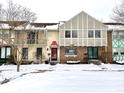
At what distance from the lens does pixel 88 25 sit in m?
45.4

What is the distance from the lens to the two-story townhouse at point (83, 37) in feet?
→ 149

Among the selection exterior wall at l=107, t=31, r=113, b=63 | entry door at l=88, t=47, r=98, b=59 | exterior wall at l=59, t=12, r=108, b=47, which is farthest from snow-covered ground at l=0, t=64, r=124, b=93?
exterior wall at l=107, t=31, r=113, b=63

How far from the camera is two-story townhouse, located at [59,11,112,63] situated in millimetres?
45312

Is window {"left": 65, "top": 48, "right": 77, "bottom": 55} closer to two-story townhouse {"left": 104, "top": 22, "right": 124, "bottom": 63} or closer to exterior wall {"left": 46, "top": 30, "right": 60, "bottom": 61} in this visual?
exterior wall {"left": 46, "top": 30, "right": 60, "bottom": 61}

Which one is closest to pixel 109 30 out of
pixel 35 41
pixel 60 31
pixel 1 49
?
pixel 60 31

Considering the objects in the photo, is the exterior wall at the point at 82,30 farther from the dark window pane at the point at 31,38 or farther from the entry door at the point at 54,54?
the dark window pane at the point at 31,38

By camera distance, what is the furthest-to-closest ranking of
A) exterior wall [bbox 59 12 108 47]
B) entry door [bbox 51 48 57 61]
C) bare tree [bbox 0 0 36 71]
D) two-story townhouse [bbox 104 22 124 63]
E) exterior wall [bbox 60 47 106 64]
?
two-story townhouse [bbox 104 22 124 63] < entry door [bbox 51 48 57 61] < exterior wall [bbox 60 47 106 64] < exterior wall [bbox 59 12 108 47] < bare tree [bbox 0 0 36 71]

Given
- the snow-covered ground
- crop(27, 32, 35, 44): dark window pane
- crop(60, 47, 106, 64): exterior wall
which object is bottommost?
the snow-covered ground

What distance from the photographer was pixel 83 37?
149 ft

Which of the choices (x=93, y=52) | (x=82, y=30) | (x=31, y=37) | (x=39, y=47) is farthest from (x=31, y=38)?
(x=93, y=52)

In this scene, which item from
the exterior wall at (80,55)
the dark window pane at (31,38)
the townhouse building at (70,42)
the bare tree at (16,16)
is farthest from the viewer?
the exterior wall at (80,55)

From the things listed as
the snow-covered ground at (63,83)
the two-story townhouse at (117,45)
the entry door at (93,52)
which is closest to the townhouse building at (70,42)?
A: the entry door at (93,52)

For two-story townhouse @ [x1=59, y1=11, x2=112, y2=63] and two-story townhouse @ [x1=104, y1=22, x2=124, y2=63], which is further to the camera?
two-story townhouse @ [x1=104, y1=22, x2=124, y2=63]

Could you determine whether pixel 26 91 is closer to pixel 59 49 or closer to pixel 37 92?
pixel 37 92
